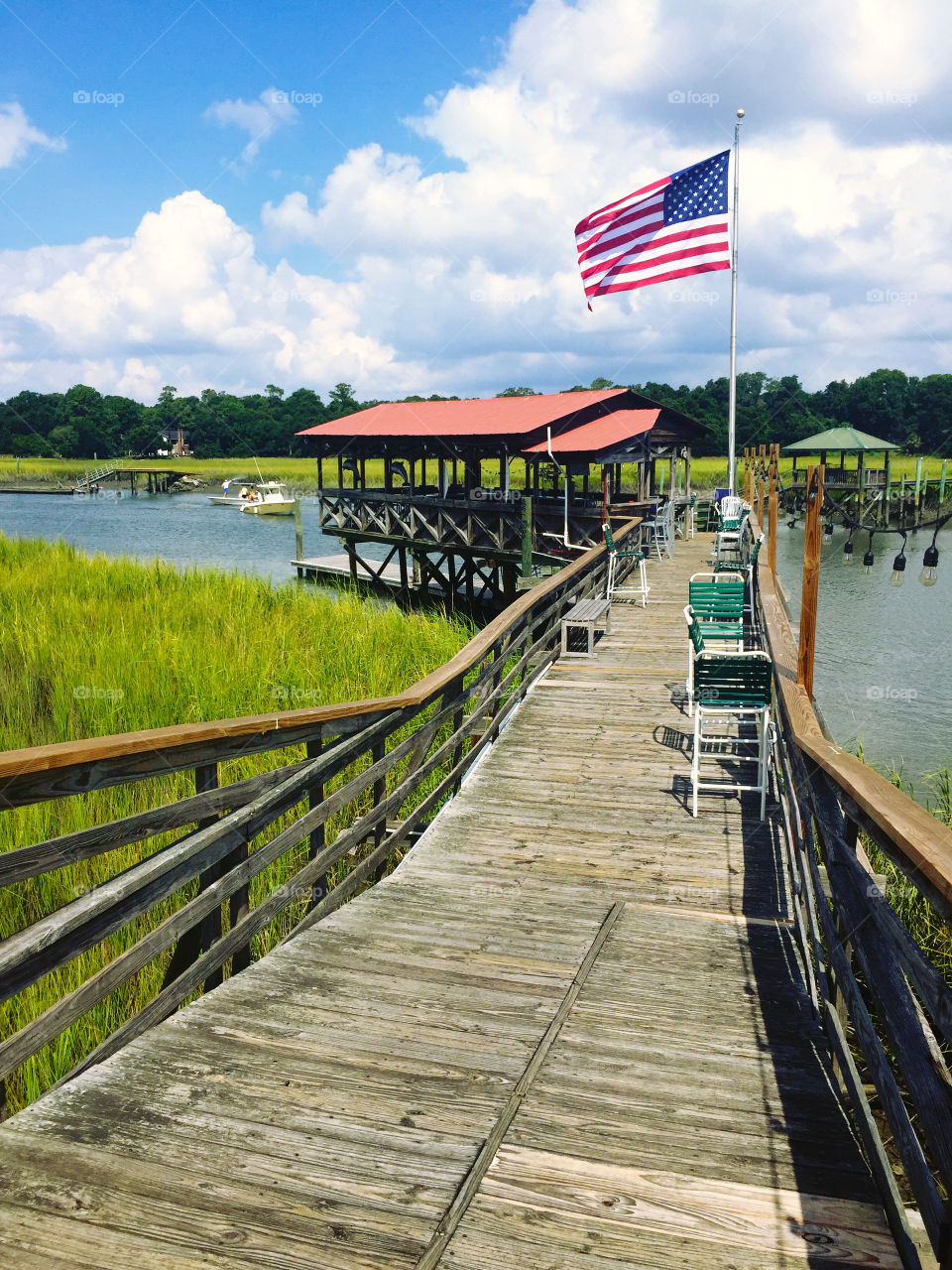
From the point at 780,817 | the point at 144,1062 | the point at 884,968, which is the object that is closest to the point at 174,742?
the point at 144,1062

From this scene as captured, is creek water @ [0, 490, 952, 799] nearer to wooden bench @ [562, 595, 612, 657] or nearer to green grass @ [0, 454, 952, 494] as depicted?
wooden bench @ [562, 595, 612, 657]

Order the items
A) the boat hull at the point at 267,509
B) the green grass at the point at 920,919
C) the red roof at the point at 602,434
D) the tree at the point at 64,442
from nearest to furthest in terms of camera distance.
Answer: the green grass at the point at 920,919 < the red roof at the point at 602,434 < the boat hull at the point at 267,509 < the tree at the point at 64,442

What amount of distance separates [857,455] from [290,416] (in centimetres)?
8389

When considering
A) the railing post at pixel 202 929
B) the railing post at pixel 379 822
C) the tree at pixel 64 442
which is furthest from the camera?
the tree at pixel 64 442

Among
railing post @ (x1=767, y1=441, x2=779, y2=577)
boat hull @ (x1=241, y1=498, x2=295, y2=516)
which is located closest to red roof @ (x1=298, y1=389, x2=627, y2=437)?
railing post @ (x1=767, y1=441, x2=779, y2=577)

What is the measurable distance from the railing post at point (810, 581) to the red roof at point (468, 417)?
14.9 m

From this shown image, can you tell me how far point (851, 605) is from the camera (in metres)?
24.6

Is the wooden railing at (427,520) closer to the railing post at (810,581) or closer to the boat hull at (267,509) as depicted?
the railing post at (810,581)

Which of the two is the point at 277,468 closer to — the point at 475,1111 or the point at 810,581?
the point at 810,581

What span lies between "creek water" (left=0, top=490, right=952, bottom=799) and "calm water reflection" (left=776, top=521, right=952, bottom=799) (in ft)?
0.07

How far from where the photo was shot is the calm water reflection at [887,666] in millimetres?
12906

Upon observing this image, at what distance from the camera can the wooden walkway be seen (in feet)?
6.73

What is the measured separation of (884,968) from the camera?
7.91 feet

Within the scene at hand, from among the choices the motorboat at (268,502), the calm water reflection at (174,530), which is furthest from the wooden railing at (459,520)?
the motorboat at (268,502)
